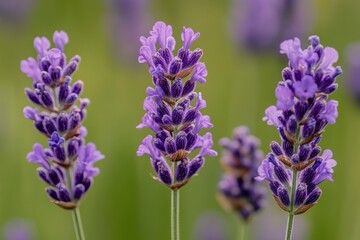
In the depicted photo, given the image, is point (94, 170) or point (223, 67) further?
point (223, 67)

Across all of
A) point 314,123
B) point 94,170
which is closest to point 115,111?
point 94,170

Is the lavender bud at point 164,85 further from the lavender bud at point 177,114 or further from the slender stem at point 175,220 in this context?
the slender stem at point 175,220

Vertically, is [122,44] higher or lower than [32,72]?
higher

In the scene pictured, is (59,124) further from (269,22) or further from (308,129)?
(269,22)

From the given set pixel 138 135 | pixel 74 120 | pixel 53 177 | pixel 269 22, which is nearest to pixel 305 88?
pixel 74 120

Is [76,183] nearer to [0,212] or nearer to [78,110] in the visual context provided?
[78,110]

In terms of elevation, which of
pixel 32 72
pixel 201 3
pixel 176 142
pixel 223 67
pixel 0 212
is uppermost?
pixel 201 3

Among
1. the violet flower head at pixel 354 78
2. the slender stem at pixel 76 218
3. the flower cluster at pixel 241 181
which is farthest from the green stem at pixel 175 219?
the violet flower head at pixel 354 78
